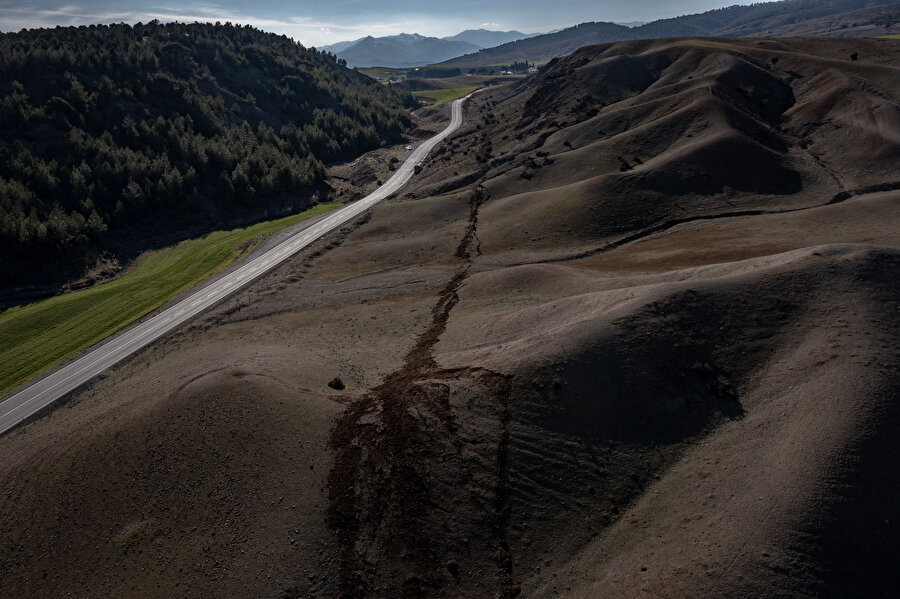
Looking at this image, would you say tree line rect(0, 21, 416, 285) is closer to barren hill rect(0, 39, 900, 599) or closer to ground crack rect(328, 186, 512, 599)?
barren hill rect(0, 39, 900, 599)

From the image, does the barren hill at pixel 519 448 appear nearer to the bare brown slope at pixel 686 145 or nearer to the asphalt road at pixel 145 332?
the asphalt road at pixel 145 332

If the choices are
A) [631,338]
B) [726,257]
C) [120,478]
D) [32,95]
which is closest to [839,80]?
[726,257]

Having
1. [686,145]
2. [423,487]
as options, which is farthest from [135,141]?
[423,487]

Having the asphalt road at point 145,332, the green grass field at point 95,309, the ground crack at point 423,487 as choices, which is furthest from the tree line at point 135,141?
the ground crack at point 423,487

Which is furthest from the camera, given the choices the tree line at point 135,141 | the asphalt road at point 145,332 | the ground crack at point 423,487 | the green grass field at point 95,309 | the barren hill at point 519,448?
the tree line at point 135,141

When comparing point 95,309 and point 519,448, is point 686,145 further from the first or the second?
point 95,309

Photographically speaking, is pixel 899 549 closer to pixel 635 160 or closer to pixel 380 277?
pixel 380 277
